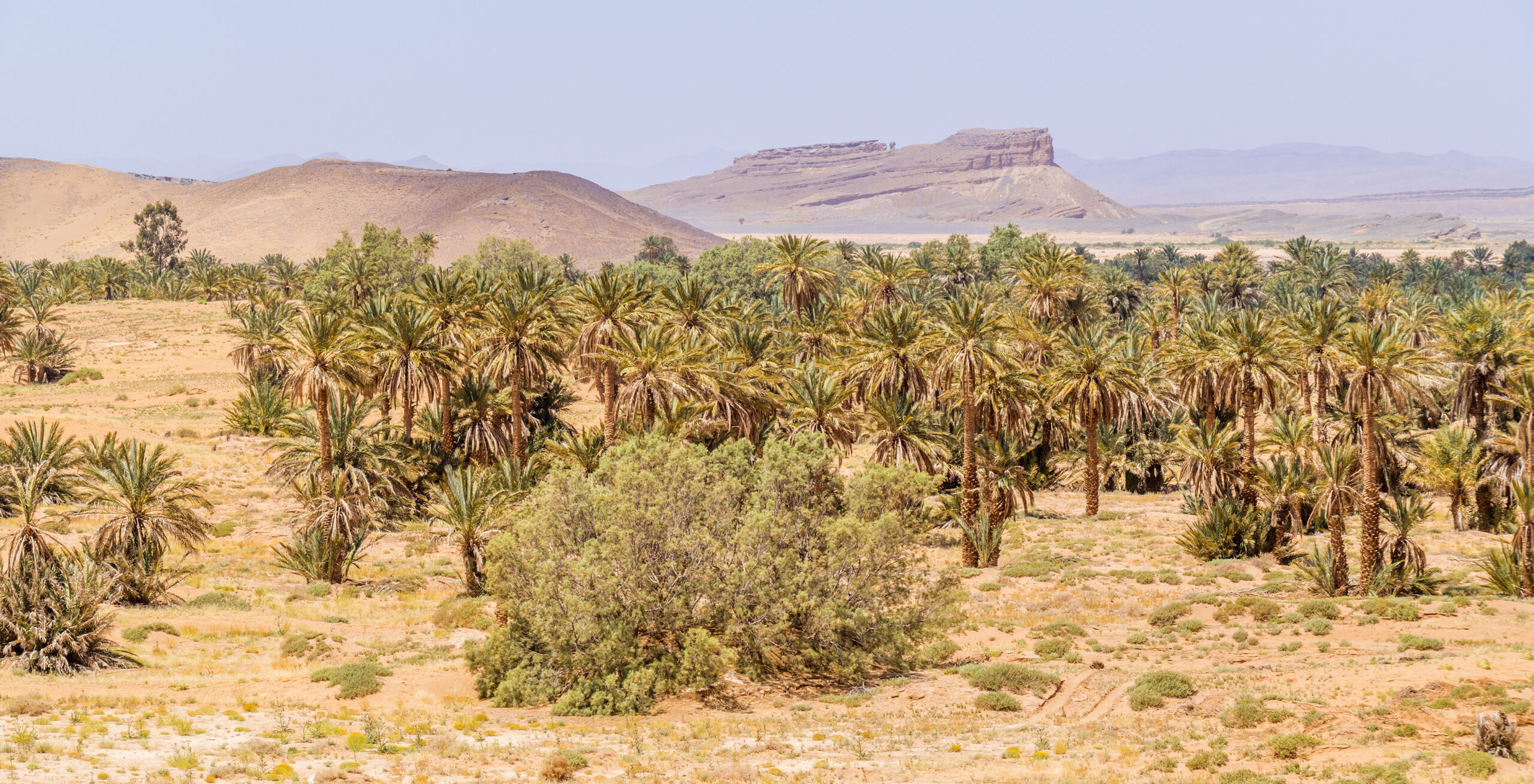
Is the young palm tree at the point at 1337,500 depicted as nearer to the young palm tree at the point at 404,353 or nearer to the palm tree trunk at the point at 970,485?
the palm tree trunk at the point at 970,485

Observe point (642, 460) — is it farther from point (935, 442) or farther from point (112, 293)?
point (112, 293)

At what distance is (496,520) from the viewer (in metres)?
34.8

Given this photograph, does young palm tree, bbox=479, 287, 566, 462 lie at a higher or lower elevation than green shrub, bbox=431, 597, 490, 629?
higher

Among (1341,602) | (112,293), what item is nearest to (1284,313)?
(1341,602)

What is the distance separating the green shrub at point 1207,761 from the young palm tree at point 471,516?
22.0 m

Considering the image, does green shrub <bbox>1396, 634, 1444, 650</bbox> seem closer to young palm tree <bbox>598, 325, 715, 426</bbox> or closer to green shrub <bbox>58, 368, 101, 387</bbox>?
young palm tree <bbox>598, 325, 715, 426</bbox>

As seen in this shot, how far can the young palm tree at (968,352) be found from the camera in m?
38.2

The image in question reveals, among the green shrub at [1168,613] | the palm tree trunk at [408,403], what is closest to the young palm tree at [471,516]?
the palm tree trunk at [408,403]

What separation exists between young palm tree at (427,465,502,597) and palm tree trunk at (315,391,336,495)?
669cm

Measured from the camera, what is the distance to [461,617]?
32344mm

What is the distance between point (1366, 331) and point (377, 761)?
28.5 m

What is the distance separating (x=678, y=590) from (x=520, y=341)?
20.1 m

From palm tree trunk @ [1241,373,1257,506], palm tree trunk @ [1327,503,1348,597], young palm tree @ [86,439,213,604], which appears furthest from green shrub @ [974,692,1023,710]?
young palm tree @ [86,439,213,604]

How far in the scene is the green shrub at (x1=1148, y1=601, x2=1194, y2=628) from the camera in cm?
3269
